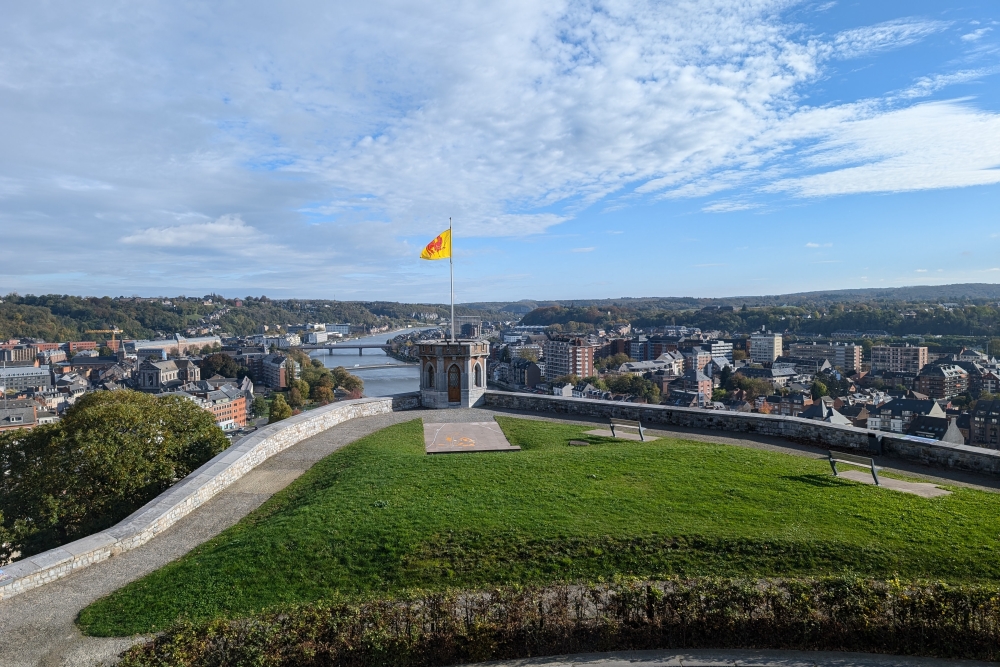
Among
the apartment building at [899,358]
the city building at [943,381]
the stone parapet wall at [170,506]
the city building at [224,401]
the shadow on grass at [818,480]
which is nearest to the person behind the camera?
the stone parapet wall at [170,506]

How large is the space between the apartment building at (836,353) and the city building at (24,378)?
380 ft

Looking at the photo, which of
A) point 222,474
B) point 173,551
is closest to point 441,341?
point 222,474

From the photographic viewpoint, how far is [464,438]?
13.1 meters

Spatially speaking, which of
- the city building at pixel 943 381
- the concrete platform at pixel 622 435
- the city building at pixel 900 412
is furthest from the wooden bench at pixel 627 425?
the city building at pixel 943 381

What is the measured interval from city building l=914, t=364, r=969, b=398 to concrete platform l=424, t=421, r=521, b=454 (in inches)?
2678

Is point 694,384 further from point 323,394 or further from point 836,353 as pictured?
point 836,353

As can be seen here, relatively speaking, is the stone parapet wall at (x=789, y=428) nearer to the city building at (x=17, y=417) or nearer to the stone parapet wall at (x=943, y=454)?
the stone parapet wall at (x=943, y=454)

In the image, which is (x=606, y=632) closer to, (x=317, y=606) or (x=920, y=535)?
(x=317, y=606)

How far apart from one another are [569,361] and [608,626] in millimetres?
92332

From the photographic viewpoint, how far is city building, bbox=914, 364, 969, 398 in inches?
2591

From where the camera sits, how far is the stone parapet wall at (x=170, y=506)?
6.97 m

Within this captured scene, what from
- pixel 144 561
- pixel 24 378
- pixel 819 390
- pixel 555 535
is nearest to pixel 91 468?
pixel 144 561

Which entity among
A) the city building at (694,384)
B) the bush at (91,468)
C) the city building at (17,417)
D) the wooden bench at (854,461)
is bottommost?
the city building at (694,384)

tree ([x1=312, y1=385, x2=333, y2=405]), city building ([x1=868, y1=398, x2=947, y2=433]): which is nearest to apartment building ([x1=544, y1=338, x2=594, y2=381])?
tree ([x1=312, y1=385, x2=333, y2=405])
